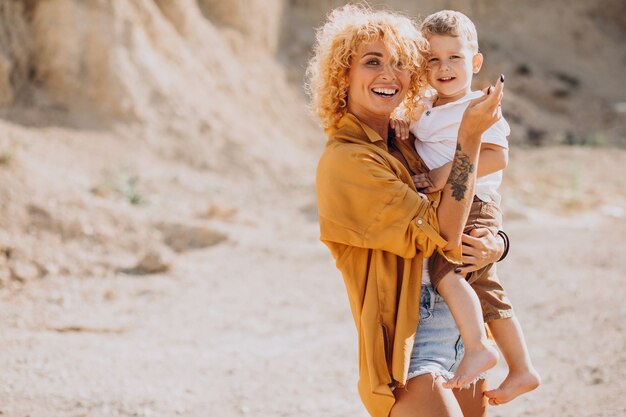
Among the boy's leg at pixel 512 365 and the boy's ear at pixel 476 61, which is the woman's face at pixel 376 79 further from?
the boy's leg at pixel 512 365

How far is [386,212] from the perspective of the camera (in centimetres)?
240

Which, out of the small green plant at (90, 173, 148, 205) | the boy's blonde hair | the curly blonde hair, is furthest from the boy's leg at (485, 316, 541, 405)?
the small green plant at (90, 173, 148, 205)

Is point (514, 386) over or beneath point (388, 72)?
beneath

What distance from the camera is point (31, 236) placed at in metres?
7.74

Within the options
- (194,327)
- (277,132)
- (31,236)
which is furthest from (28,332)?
(277,132)

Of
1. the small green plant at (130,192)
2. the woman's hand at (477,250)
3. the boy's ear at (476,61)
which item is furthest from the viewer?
the small green plant at (130,192)

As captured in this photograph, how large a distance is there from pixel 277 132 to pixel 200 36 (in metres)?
2.18

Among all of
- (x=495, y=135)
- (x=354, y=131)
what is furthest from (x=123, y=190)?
(x=495, y=135)

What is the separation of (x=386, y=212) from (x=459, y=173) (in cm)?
25

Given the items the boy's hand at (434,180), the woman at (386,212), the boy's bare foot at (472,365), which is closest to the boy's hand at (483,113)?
the woman at (386,212)

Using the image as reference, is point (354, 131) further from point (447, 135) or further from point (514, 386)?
point (514, 386)

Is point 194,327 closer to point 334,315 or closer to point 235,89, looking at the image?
point 334,315

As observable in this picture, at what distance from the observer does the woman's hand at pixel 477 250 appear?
8.17ft

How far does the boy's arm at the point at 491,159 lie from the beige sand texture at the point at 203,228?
229 cm
